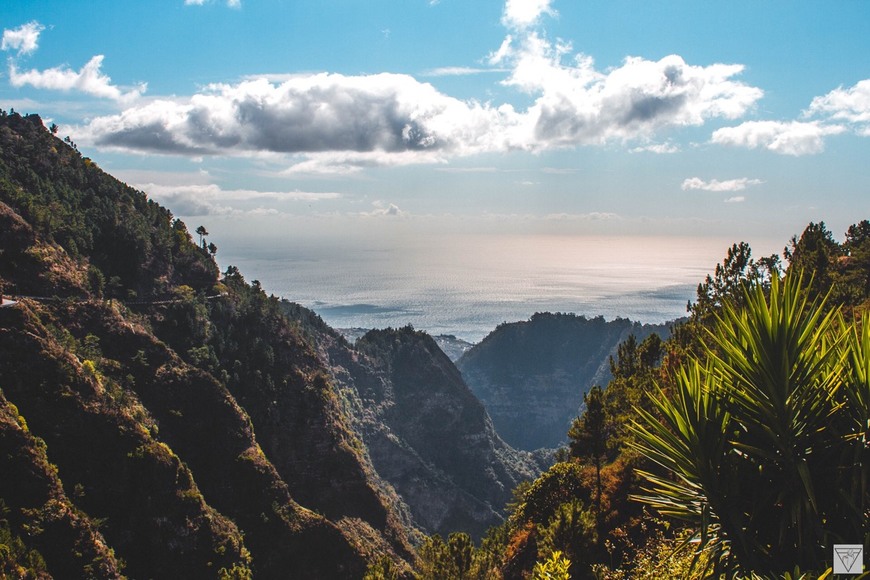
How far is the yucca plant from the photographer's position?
21.4ft

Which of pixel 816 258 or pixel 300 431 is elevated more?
pixel 816 258

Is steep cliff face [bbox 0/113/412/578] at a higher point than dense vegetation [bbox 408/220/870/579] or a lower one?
lower

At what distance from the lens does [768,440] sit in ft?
22.9

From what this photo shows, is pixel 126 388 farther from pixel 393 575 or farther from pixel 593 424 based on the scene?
pixel 593 424

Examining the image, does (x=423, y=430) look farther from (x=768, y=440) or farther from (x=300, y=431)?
(x=768, y=440)

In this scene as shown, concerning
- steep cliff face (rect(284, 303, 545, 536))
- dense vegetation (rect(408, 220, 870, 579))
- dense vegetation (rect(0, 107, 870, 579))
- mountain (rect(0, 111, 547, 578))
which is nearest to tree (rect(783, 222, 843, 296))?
dense vegetation (rect(0, 107, 870, 579))

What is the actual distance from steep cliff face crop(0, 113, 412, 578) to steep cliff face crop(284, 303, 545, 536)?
47400mm

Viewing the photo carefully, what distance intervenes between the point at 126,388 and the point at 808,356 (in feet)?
227

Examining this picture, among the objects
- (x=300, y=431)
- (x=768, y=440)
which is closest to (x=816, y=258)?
(x=768, y=440)
